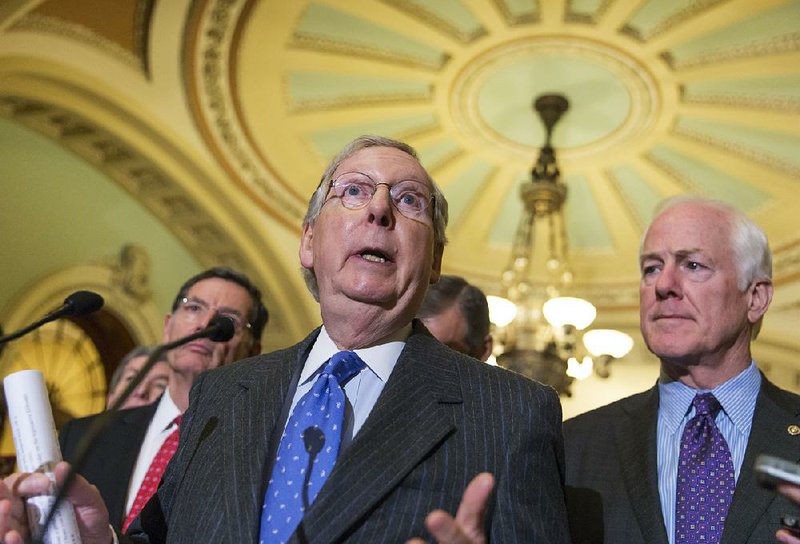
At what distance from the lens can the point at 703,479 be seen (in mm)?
2107

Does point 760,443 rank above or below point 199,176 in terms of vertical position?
below

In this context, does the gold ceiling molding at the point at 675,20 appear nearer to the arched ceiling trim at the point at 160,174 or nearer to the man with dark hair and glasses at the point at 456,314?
the arched ceiling trim at the point at 160,174

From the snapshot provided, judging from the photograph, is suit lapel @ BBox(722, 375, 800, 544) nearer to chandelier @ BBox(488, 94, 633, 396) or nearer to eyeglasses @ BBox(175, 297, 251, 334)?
eyeglasses @ BBox(175, 297, 251, 334)

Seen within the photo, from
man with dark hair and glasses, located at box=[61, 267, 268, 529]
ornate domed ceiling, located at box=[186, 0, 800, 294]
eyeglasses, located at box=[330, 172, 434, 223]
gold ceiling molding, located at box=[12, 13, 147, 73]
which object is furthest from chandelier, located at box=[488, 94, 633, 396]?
eyeglasses, located at box=[330, 172, 434, 223]

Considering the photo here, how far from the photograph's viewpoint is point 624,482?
2193mm

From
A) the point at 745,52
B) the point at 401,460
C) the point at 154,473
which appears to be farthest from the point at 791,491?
the point at 745,52

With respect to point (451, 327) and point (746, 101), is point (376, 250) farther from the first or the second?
point (746, 101)

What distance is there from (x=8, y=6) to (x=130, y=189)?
2607 mm

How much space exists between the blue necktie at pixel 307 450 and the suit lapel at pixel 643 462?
31.7 inches

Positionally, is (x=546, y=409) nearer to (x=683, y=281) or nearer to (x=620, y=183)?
(x=683, y=281)

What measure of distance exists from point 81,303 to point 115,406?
0.51 meters

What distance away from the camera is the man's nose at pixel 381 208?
1.80m

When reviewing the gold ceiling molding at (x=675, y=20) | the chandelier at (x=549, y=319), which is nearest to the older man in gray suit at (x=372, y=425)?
the gold ceiling molding at (x=675, y=20)

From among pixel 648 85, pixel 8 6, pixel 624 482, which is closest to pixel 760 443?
pixel 624 482
